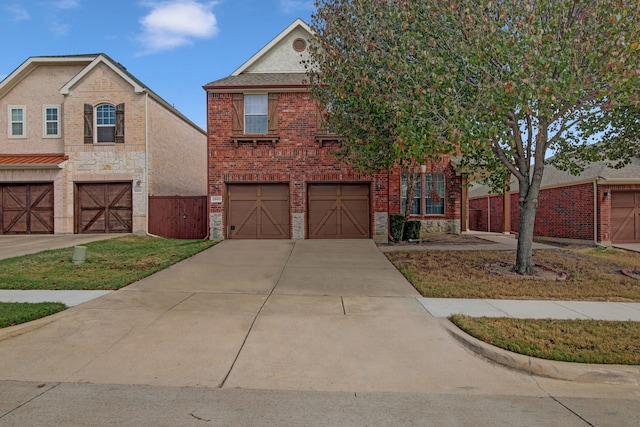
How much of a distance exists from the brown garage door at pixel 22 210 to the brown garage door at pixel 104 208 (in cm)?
146

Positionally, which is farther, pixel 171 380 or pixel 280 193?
pixel 280 193

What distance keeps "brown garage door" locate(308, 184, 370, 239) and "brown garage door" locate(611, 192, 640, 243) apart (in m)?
11.1

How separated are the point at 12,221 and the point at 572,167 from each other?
22095mm

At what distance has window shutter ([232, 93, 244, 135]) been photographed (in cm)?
1493

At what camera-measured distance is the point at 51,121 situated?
17547 mm

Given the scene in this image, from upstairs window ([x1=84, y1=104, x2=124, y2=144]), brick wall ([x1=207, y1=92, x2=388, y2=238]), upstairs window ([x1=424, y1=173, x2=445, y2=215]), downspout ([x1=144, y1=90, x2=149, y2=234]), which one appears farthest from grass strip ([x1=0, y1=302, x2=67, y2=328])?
upstairs window ([x1=424, y1=173, x2=445, y2=215])

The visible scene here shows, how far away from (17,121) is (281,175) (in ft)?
43.0

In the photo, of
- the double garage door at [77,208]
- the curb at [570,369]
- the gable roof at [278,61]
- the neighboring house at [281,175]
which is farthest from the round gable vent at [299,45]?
the curb at [570,369]

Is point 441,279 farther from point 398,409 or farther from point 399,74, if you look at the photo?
point 398,409

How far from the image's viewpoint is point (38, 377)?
4047 millimetres

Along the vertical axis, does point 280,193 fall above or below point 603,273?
above

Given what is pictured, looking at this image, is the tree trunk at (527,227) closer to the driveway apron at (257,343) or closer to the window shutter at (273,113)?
the driveway apron at (257,343)

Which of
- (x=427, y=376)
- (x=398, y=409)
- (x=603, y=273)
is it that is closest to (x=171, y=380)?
(x=398, y=409)

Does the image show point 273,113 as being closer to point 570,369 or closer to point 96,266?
point 96,266
